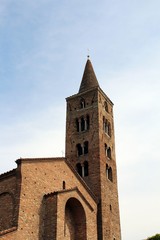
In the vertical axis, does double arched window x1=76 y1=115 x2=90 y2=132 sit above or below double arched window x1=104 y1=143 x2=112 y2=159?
above

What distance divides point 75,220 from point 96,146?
6.66 meters

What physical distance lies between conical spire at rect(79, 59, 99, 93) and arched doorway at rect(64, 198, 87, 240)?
11763 millimetres

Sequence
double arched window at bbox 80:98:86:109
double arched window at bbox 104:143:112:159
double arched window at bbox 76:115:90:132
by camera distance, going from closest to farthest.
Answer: double arched window at bbox 104:143:112:159 → double arched window at bbox 76:115:90:132 → double arched window at bbox 80:98:86:109

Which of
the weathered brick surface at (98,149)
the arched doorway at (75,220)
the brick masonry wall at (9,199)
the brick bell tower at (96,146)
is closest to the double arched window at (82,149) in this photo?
the brick bell tower at (96,146)

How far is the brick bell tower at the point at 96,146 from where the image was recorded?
77.5 feet

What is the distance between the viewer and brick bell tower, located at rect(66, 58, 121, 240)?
23625 mm

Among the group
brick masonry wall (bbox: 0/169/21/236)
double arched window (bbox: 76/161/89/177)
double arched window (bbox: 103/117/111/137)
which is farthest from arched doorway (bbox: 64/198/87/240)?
double arched window (bbox: 103/117/111/137)

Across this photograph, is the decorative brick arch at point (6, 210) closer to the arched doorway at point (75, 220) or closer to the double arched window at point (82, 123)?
the arched doorway at point (75, 220)

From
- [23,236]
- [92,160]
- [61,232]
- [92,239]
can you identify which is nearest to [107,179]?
[92,160]

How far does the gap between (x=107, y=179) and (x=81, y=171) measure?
6.50ft

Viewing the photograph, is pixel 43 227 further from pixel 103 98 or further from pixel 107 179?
pixel 103 98

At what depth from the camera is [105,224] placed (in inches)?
890

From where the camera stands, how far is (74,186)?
21.6 metres

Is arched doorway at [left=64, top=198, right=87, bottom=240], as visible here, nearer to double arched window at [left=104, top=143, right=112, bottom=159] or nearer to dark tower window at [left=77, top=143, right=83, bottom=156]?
dark tower window at [left=77, top=143, right=83, bottom=156]
